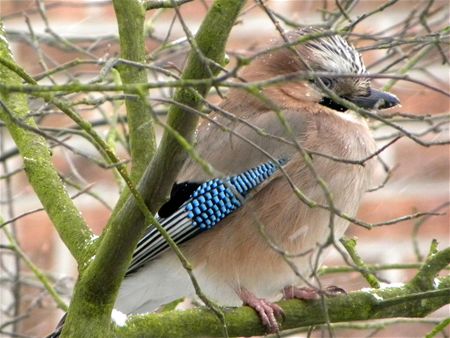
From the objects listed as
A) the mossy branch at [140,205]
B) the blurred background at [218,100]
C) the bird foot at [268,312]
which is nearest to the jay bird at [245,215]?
the bird foot at [268,312]

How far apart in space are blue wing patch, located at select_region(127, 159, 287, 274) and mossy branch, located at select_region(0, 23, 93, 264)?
0.39m

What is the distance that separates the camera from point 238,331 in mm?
2953

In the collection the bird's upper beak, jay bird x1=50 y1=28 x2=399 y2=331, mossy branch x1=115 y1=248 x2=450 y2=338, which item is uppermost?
the bird's upper beak

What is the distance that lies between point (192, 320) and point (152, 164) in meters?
0.56

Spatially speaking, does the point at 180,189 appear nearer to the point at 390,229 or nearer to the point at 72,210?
the point at 72,210

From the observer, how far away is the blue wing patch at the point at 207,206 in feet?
11.4

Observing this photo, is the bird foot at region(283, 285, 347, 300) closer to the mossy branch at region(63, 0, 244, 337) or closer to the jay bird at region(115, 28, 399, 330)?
the jay bird at region(115, 28, 399, 330)

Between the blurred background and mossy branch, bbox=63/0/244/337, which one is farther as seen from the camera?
the blurred background

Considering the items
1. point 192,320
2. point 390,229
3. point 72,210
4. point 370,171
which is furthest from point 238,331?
point 390,229

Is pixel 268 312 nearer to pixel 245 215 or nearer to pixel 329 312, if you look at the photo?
pixel 329 312

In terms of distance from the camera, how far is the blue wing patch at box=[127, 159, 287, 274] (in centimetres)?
346

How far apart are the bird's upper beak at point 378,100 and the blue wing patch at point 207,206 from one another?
1.23ft

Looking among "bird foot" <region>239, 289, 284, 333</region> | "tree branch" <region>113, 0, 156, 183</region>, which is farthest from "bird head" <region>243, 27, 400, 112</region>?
"bird foot" <region>239, 289, 284, 333</region>

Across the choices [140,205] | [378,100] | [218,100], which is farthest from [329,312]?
[218,100]
